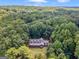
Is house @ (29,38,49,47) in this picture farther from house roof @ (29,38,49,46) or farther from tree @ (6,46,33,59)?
tree @ (6,46,33,59)

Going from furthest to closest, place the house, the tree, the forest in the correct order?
the house < the forest < the tree

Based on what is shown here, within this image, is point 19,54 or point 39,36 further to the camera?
point 39,36

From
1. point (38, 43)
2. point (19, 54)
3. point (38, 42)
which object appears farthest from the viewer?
point (38, 42)

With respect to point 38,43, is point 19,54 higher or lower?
higher

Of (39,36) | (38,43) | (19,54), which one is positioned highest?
(19,54)

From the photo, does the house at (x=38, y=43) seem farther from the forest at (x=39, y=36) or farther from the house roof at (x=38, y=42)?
the forest at (x=39, y=36)

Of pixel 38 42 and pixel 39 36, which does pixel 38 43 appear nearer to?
pixel 38 42

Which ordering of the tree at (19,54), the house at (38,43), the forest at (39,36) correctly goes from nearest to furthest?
the tree at (19,54), the forest at (39,36), the house at (38,43)

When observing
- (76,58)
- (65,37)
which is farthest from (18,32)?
(76,58)

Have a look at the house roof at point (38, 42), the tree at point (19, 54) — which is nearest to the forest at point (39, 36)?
the tree at point (19, 54)

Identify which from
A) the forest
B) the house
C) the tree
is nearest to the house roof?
the house

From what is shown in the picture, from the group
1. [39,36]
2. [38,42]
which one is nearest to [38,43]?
[38,42]
